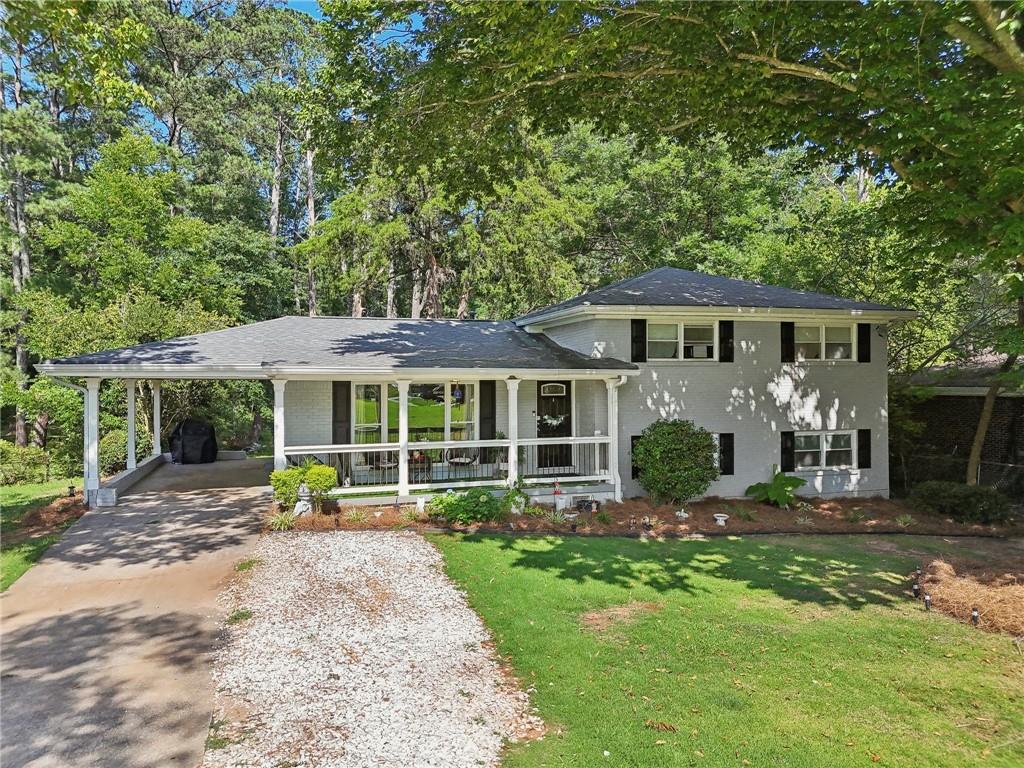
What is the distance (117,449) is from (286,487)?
915 cm

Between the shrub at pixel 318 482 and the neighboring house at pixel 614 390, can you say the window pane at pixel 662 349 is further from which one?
the shrub at pixel 318 482

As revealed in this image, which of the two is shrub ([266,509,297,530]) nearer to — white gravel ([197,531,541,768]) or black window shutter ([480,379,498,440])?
white gravel ([197,531,541,768])

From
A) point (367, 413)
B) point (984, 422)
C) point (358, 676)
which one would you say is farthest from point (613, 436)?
point (984, 422)

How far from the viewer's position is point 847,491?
14508mm

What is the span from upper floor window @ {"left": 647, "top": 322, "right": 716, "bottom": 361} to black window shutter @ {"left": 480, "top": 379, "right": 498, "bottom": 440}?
12.9 feet

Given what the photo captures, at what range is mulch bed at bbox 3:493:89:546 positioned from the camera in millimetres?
9445

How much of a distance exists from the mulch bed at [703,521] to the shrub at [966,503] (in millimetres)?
260

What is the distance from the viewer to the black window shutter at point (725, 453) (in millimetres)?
13789

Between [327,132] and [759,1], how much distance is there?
7.45 meters

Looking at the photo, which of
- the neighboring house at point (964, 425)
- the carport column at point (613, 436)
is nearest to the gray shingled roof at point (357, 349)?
the carport column at point (613, 436)

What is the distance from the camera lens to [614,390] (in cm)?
A: 1269

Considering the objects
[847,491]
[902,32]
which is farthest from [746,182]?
[902,32]

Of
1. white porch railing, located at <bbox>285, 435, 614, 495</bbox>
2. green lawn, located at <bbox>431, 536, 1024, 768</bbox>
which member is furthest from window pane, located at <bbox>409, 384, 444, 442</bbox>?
green lawn, located at <bbox>431, 536, 1024, 768</bbox>

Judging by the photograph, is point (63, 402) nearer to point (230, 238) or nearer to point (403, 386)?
point (230, 238)
